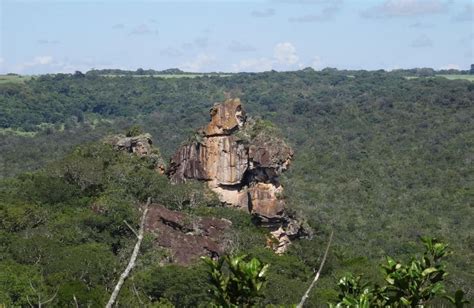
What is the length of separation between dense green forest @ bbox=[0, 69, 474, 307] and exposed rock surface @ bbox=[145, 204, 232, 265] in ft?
3.01

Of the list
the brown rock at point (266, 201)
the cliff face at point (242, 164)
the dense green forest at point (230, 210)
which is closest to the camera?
the dense green forest at point (230, 210)

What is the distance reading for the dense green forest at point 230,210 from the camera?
1246 inches

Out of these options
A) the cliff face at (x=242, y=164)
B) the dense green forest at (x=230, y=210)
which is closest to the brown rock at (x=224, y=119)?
the cliff face at (x=242, y=164)

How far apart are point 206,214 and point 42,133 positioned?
73845 millimetres

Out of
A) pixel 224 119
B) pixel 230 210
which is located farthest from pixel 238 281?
pixel 224 119

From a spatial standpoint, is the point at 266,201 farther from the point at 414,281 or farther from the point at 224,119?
the point at 414,281

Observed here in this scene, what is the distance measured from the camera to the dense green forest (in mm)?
31656

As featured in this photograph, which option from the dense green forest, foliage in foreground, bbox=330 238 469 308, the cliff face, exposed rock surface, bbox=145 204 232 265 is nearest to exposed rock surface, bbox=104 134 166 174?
the dense green forest

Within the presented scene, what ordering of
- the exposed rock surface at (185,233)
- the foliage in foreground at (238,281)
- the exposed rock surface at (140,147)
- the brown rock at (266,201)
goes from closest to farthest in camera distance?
1. the foliage in foreground at (238,281)
2. the exposed rock surface at (185,233)
3. the brown rock at (266,201)
4. the exposed rock surface at (140,147)

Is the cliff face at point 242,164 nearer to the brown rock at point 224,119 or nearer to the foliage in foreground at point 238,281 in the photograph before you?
the brown rock at point 224,119

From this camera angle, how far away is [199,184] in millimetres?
42219

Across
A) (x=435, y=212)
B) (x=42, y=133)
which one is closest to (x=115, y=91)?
(x=42, y=133)

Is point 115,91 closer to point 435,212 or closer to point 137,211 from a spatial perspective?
point 435,212

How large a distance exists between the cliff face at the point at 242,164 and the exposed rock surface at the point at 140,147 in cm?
367
